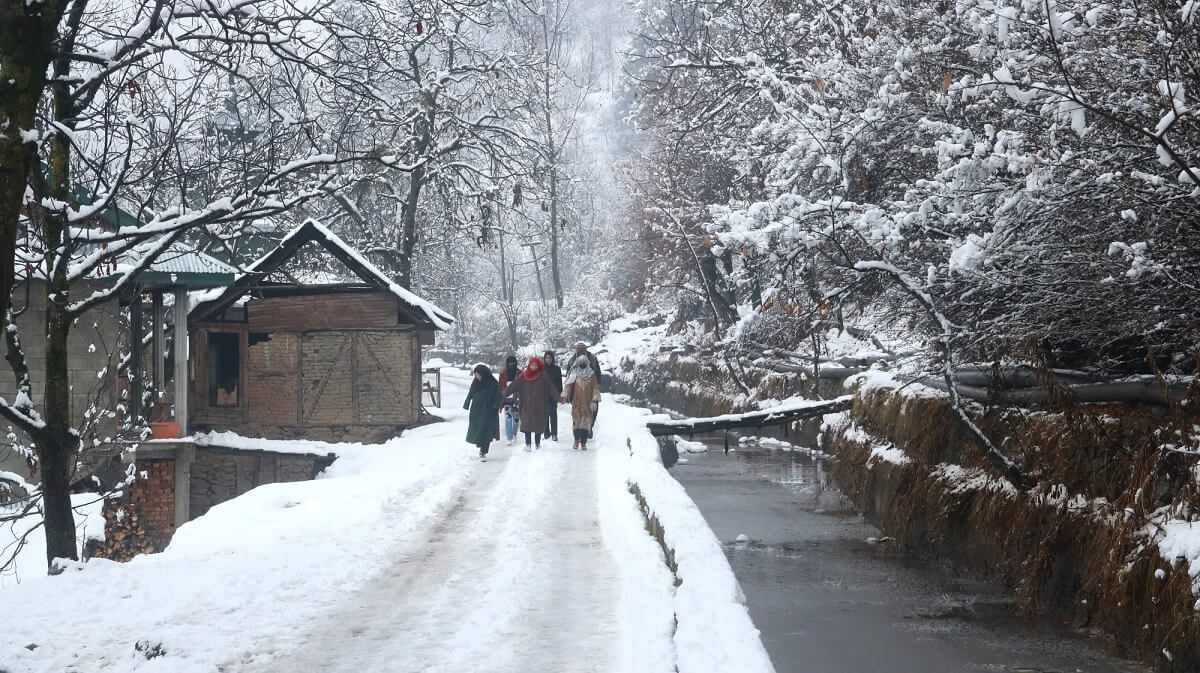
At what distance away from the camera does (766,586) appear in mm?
11086

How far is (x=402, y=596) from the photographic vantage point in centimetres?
793

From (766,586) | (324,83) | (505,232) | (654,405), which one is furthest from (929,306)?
(654,405)

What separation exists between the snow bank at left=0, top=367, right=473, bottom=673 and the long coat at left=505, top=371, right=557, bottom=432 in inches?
258

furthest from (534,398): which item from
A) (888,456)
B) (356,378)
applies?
(888,456)

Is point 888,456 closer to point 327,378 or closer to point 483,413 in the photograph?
point 483,413

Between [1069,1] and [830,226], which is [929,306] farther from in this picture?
[1069,1]

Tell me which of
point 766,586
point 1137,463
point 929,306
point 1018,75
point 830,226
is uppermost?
point 1018,75

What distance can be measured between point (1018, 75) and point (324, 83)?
5.89 m

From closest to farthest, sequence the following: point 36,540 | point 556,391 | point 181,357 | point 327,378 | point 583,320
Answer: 1. point 36,540
2. point 556,391
3. point 181,357
4. point 327,378
5. point 583,320

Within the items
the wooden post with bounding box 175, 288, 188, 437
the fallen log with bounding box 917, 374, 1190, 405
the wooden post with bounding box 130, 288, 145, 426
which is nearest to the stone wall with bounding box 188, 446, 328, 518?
the wooden post with bounding box 175, 288, 188, 437

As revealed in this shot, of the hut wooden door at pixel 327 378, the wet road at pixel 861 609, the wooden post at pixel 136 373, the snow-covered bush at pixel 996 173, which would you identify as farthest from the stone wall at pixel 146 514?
the snow-covered bush at pixel 996 173

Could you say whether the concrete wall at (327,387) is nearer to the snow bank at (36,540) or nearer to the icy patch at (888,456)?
the snow bank at (36,540)

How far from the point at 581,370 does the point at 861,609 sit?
33.1 ft

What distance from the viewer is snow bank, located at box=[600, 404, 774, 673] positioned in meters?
5.63
